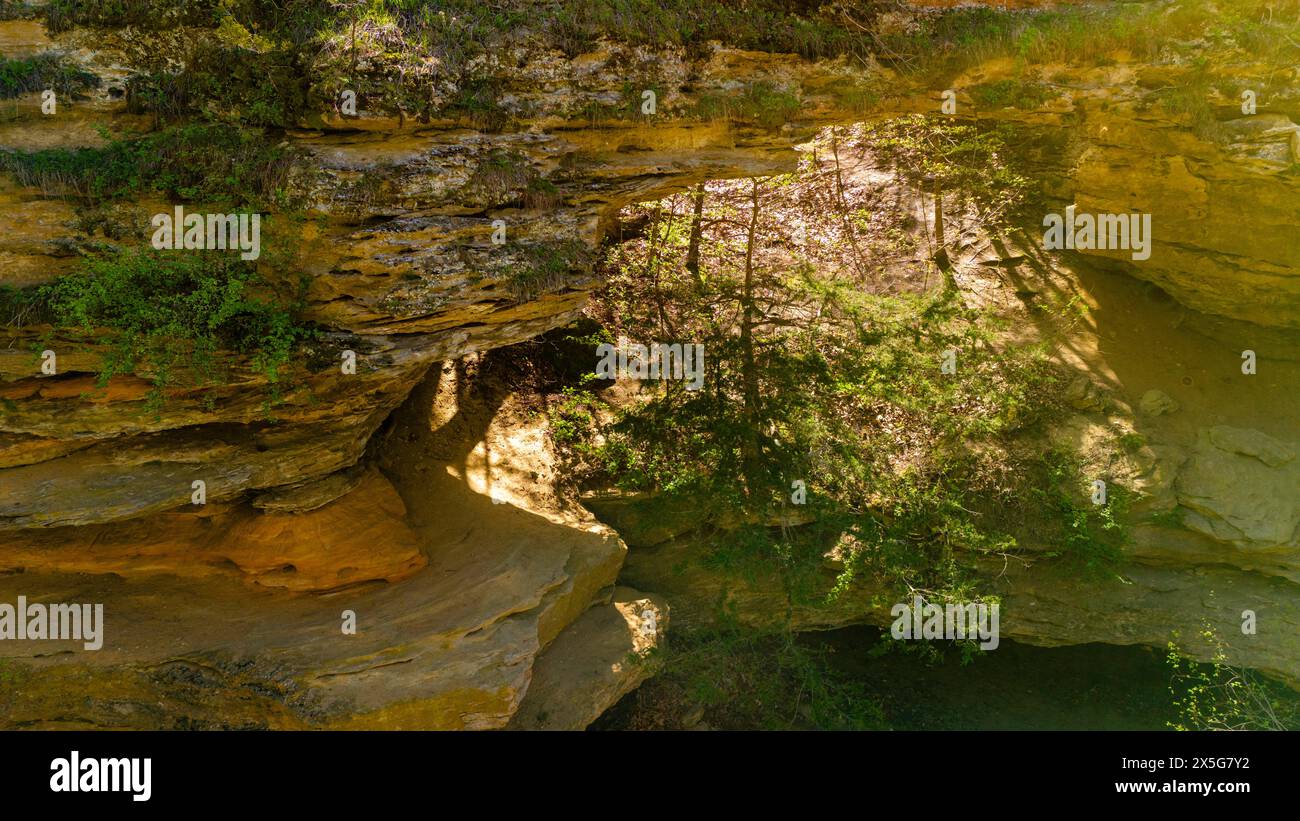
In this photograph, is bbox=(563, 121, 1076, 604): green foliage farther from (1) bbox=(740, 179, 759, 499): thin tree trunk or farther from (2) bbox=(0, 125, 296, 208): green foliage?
(2) bbox=(0, 125, 296, 208): green foliage

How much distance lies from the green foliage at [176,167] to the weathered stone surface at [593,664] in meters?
5.46

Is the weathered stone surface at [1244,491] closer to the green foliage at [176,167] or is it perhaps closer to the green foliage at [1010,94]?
the green foliage at [1010,94]

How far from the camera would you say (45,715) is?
24.1 ft

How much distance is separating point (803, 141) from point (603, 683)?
618 cm

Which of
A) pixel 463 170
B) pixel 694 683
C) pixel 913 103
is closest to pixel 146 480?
pixel 463 170

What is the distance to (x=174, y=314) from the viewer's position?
21.2ft

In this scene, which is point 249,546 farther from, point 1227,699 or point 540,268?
point 1227,699

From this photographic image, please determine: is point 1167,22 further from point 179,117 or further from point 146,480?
point 146,480

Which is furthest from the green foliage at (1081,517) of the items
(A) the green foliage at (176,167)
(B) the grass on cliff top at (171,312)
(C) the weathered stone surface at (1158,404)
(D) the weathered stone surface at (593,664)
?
(A) the green foliage at (176,167)

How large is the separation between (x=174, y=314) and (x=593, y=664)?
5.43 meters

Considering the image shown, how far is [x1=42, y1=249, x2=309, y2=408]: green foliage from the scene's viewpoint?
6270mm

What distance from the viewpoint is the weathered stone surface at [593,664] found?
8.52m

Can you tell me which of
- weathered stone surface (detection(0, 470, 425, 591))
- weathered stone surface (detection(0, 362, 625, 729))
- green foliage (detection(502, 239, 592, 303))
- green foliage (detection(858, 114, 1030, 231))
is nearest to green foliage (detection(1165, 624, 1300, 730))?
green foliage (detection(858, 114, 1030, 231))

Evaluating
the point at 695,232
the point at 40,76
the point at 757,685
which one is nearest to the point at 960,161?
the point at 695,232
